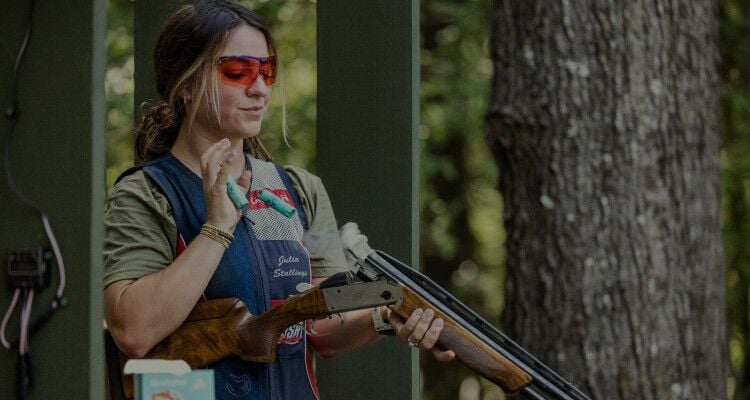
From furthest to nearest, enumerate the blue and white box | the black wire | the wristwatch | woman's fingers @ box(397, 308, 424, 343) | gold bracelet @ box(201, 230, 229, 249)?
the wristwatch → woman's fingers @ box(397, 308, 424, 343) → gold bracelet @ box(201, 230, 229, 249) → the black wire → the blue and white box

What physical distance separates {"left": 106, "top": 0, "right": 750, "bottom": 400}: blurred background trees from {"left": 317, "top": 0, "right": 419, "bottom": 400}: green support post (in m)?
3.27

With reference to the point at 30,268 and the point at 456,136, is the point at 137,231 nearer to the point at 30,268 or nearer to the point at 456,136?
the point at 30,268

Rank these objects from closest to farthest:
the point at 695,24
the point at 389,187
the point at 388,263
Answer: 1. the point at 388,263
2. the point at 389,187
3. the point at 695,24

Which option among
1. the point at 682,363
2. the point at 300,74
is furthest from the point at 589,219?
the point at 300,74

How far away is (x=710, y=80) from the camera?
16.1 ft

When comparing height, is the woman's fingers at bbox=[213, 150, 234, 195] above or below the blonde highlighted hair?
below

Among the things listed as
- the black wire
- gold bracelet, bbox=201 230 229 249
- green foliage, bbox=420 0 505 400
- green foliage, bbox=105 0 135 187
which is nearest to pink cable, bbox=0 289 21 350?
the black wire

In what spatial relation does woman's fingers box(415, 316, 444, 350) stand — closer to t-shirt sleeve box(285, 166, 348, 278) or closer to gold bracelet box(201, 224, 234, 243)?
t-shirt sleeve box(285, 166, 348, 278)

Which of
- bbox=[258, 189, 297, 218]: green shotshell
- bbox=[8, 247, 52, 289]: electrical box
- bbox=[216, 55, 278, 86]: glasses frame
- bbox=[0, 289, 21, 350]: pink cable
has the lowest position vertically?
bbox=[0, 289, 21, 350]: pink cable

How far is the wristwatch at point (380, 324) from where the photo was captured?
10.1 feet

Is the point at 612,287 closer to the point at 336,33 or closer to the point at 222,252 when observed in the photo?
the point at 336,33

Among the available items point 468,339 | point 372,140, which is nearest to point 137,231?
point 468,339

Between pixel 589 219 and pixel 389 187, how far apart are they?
4.10 ft

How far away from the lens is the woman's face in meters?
2.95
